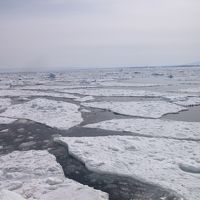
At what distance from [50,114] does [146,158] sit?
7.81m

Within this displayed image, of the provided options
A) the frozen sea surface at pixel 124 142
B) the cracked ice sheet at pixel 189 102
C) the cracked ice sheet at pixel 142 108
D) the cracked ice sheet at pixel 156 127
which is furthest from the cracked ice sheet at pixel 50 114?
the cracked ice sheet at pixel 189 102

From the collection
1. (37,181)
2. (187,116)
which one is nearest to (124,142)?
(37,181)

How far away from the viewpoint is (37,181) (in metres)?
5.91

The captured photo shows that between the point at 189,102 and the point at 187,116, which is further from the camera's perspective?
the point at 189,102

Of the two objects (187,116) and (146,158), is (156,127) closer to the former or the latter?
(187,116)

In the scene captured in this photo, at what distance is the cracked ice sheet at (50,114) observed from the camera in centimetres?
1211

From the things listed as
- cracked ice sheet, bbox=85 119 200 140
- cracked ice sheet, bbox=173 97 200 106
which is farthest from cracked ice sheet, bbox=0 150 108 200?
→ cracked ice sheet, bbox=173 97 200 106

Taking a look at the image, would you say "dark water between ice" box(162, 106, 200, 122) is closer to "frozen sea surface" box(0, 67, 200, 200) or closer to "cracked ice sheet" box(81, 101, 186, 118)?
"frozen sea surface" box(0, 67, 200, 200)

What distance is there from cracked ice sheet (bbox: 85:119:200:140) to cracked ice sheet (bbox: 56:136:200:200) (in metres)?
0.95

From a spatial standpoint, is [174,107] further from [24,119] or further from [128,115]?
[24,119]

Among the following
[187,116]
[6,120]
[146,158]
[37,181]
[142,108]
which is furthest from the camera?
[142,108]

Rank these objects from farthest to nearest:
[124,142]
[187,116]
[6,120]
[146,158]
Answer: [187,116] < [6,120] < [124,142] < [146,158]

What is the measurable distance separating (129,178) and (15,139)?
5009 mm

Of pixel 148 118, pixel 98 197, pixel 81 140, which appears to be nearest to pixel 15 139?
pixel 81 140
